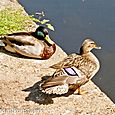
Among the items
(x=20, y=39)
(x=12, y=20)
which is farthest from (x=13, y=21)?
(x=20, y=39)

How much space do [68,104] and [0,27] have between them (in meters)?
2.46

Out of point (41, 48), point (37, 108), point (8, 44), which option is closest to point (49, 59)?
point (41, 48)

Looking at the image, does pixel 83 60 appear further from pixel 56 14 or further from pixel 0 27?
pixel 56 14

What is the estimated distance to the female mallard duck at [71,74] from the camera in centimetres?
505

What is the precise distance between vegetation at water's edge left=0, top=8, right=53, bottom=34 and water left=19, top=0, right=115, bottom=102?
0.59m

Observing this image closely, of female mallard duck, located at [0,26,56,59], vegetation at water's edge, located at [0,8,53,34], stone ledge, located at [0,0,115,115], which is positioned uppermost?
vegetation at water's edge, located at [0,8,53,34]

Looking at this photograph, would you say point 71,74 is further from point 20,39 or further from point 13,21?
point 13,21

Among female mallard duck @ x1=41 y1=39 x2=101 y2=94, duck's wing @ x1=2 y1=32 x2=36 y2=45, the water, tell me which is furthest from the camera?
the water

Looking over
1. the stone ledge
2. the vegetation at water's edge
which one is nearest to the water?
the vegetation at water's edge

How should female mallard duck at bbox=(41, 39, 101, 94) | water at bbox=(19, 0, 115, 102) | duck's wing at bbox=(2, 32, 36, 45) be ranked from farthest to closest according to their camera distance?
1. water at bbox=(19, 0, 115, 102)
2. duck's wing at bbox=(2, 32, 36, 45)
3. female mallard duck at bbox=(41, 39, 101, 94)

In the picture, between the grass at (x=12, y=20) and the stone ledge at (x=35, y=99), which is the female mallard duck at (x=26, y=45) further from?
the grass at (x=12, y=20)

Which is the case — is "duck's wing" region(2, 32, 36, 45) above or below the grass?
below

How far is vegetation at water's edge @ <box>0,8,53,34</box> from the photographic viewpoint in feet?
23.8

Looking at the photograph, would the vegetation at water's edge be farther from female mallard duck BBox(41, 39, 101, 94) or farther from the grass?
female mallard duck BBox(41, 39, 101, 94)
